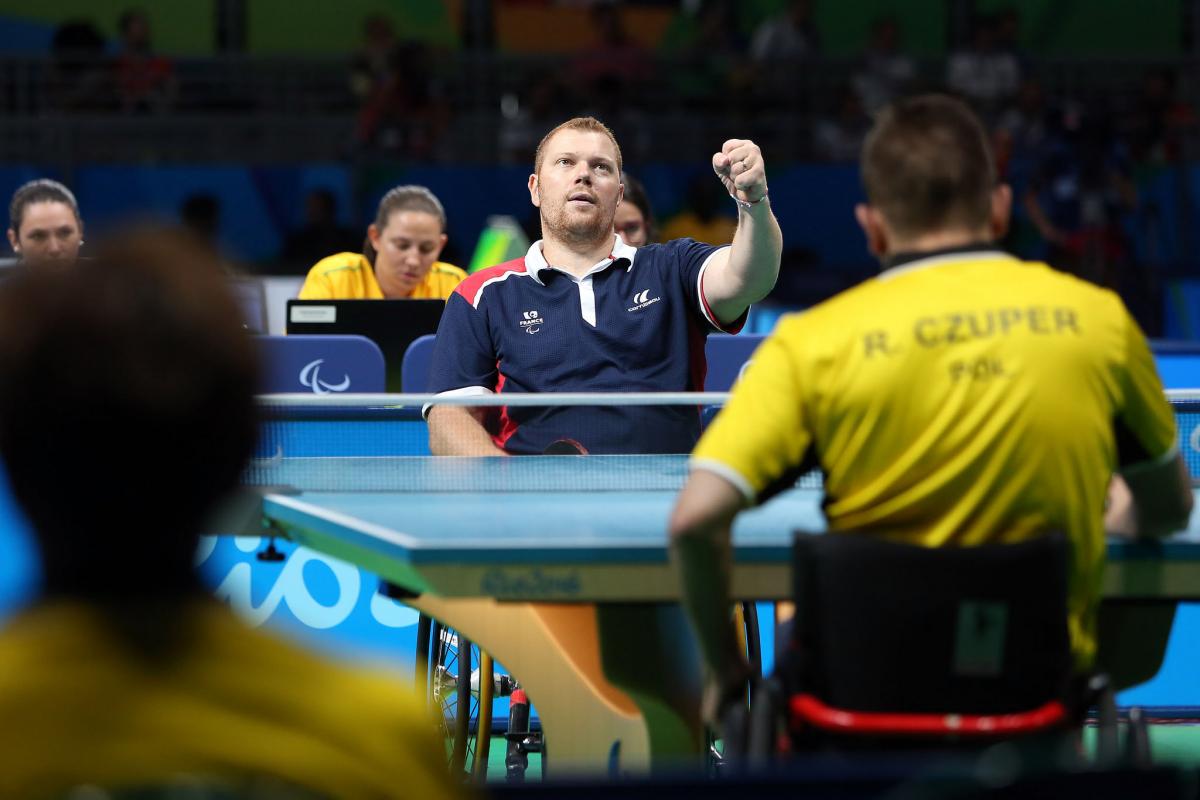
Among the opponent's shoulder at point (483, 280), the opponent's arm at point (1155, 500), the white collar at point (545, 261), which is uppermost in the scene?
the white collar at point (545, 261)

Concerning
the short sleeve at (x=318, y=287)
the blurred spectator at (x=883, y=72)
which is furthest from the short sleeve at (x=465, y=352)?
the blurred spectator at (x=883, y=72)

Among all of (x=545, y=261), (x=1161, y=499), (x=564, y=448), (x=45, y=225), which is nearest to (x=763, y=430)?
(x=1161, y=499)

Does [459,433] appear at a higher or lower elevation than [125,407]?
lower

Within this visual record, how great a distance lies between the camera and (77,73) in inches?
616

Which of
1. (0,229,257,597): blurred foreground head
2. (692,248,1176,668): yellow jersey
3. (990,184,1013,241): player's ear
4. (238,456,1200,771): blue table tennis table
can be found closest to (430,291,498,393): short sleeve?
(238,456,1200,771): blue table tennis table

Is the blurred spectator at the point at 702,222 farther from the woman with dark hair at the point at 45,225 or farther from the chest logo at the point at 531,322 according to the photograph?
the chest logo at the point at 531,322

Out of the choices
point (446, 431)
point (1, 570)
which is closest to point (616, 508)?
point (446, 431)

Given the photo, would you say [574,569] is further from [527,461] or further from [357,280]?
[357,280]

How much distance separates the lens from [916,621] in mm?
2400

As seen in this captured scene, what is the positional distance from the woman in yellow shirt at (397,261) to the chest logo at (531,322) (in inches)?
109

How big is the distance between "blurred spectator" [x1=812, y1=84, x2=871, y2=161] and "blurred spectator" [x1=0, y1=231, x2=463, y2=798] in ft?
47.0

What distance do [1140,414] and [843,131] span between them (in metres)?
13.2

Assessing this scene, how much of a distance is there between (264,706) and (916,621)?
1.26 m

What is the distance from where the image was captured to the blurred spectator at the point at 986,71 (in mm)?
16000
